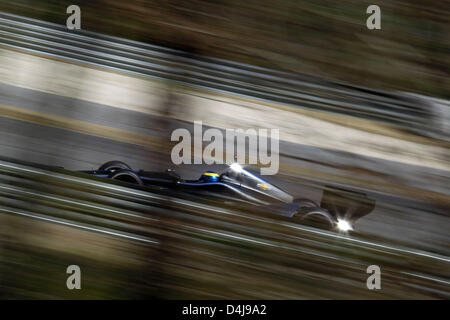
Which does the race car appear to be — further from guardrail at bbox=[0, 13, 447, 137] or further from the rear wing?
guardrail at bbox=[0, 13, 447, 137]

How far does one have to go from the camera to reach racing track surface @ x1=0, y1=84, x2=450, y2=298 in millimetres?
2961

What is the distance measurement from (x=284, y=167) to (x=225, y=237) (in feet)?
2.33

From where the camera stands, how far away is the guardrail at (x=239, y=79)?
11.6ft

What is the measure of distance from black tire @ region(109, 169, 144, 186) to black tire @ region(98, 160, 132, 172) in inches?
1.2

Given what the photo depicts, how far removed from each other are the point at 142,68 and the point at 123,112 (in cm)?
31

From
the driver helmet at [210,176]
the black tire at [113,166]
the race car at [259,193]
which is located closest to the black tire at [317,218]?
the race car at [259,193]

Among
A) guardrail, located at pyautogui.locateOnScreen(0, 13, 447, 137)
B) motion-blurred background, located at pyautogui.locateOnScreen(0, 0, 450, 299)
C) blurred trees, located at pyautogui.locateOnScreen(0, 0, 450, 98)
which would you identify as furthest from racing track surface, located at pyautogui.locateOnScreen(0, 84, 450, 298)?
blurred trees, located at pyautogui.locateOnScreen(0, 0, 450, 98)

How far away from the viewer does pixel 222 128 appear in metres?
3.56

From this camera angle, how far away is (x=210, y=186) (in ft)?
11.8

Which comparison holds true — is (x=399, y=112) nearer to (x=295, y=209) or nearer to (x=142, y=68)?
(x=295, y=209)

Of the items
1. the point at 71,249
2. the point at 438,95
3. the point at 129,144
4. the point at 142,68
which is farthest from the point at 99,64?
the point at 438,95
